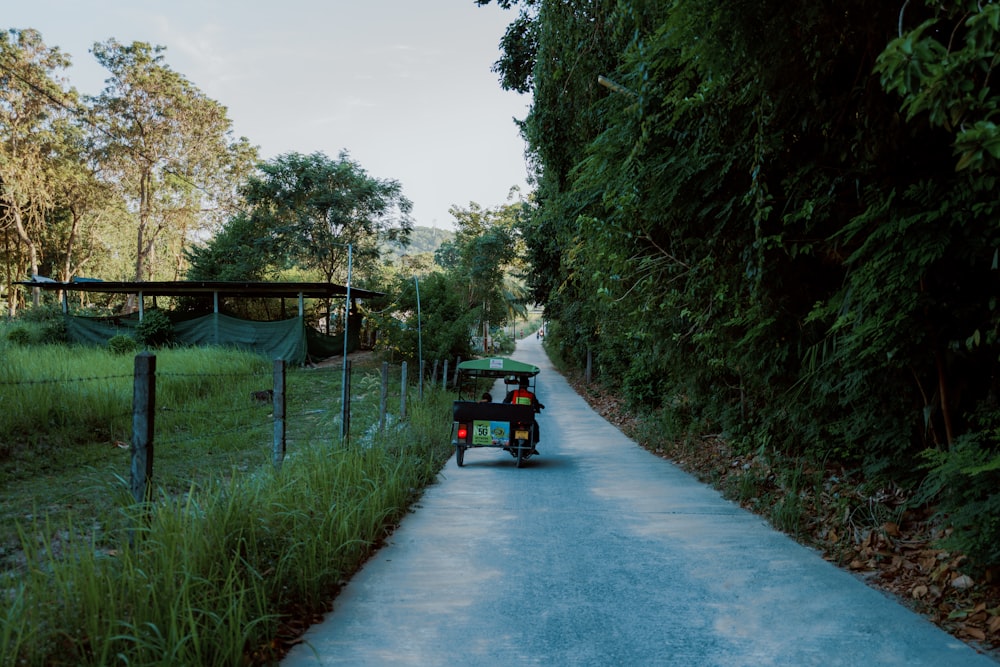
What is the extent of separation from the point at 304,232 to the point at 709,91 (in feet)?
103

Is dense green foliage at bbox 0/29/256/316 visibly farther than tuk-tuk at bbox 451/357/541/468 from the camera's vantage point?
Yes

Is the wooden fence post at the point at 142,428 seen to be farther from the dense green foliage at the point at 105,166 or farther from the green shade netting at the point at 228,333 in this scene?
the dense green foliage at the point at 105,166

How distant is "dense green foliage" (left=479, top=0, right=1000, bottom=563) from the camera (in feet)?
12.8

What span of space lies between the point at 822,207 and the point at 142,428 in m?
4.91

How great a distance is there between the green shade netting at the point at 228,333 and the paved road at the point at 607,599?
1851cm

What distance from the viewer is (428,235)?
556 ft

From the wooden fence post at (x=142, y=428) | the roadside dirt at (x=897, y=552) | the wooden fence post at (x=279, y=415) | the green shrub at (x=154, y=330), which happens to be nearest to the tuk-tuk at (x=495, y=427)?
the roadside dirt at (x=897, y=552)

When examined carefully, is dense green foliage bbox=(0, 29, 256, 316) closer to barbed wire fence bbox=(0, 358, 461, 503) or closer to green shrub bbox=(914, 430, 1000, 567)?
barbed wire fence bbox=(0, 358, 461, 503)

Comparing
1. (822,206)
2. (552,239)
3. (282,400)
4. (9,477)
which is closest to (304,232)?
(552,239)

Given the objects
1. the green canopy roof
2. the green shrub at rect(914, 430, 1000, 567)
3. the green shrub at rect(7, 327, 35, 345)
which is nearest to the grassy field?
the green canopy roof

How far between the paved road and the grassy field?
1.14 feet

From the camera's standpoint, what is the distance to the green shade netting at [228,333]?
24812 millimetres

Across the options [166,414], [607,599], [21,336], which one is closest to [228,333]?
[21,336]

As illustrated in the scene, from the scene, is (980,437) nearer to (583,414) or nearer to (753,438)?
(753,438)
